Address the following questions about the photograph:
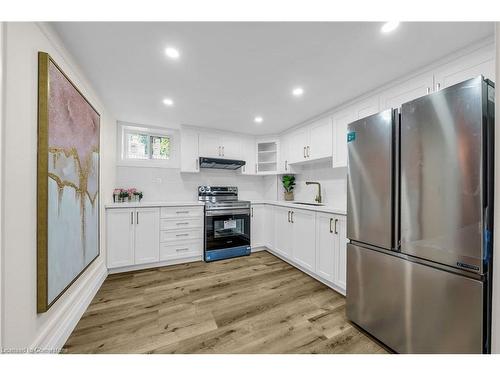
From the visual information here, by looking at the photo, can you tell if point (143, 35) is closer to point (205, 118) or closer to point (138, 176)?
point (205, 118)

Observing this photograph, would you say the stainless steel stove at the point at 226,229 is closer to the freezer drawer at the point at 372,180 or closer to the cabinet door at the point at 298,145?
the cabinet door at the point at 298,145

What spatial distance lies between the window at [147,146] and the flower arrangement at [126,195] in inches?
18.7

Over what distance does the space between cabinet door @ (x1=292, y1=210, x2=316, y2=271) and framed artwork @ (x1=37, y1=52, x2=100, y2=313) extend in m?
2.44

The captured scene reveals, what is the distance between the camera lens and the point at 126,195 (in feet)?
9.53

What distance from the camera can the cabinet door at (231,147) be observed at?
3.55 metres

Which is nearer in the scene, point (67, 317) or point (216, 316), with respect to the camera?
point (67, 317)

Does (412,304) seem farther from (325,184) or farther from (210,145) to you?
(210,145)

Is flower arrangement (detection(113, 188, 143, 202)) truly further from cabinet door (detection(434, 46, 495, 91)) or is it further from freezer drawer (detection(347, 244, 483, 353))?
cabinet door (detection(434, 46, 495, 91))

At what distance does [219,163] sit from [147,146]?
130 centimetres

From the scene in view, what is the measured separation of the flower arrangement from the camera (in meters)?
2.87

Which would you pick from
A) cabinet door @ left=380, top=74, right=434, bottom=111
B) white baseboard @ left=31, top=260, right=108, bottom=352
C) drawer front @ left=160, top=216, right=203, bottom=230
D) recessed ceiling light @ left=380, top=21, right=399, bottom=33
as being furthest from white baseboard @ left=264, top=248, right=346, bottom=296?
white baseboard @ left=31, top=260, right=108, bottom=352

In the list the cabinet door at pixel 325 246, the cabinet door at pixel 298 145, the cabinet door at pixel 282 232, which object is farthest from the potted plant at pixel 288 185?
the cabinet door at pixel 325 246

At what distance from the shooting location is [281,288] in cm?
221

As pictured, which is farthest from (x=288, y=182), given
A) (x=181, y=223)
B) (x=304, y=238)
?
(x=181, y=223)
